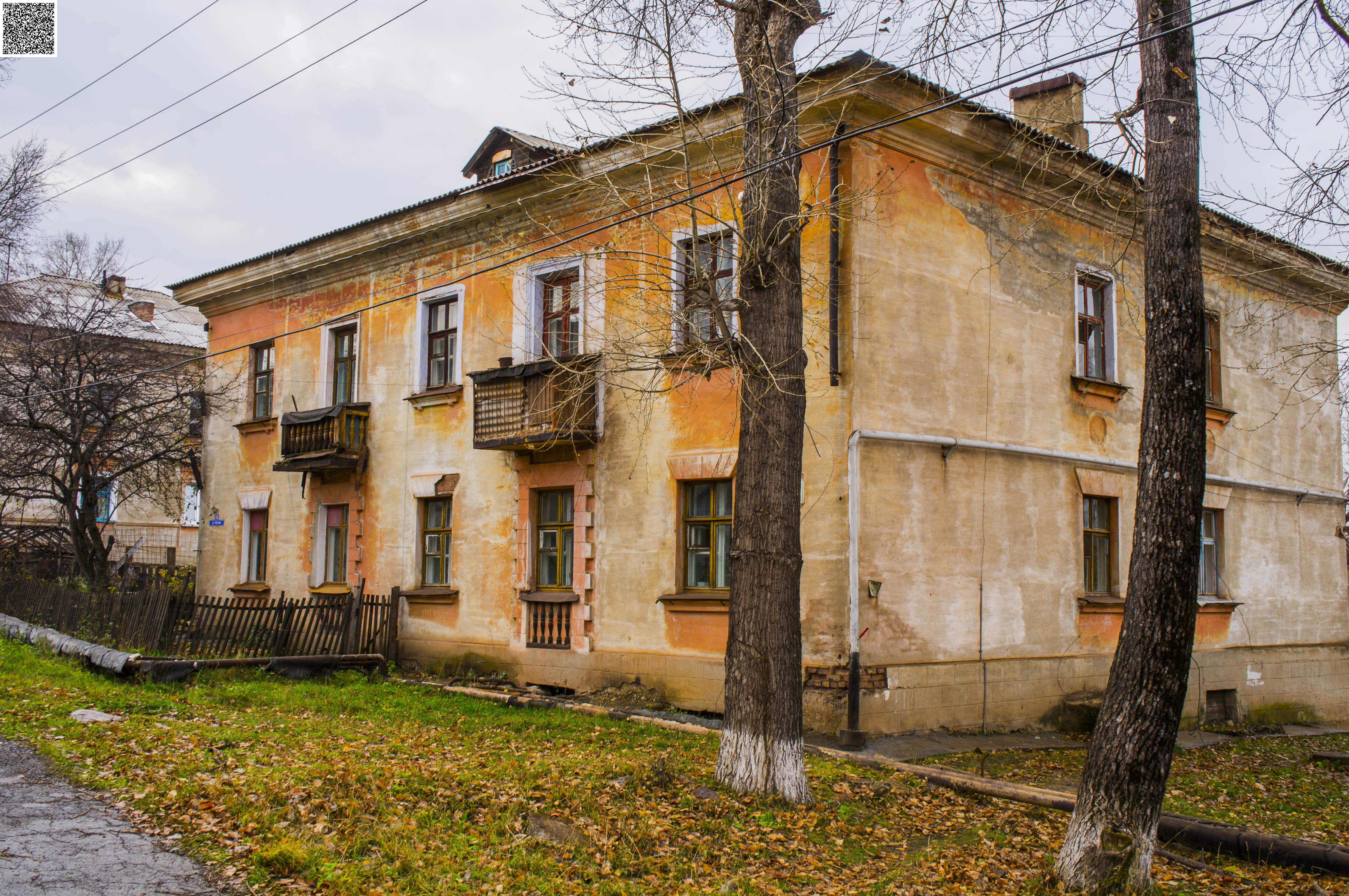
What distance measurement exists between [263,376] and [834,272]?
12.2 m

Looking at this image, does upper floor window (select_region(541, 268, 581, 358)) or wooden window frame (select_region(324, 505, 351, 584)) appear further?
wooden window frame (select_region(324, 505, 351, 584))

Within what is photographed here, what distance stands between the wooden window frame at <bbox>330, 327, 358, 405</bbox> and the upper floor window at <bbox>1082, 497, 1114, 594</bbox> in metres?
11.6

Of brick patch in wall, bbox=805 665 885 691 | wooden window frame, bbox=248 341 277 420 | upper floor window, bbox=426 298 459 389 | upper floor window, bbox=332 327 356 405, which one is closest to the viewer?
brick patch in wall, bbox=805 665 885 691

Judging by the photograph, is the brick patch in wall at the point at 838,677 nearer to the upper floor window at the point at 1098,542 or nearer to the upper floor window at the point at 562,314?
the upper floor window at the point at 1098,542

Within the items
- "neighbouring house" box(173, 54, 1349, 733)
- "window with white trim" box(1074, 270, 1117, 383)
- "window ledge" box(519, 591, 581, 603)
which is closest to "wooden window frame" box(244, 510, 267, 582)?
"neighbouring house" box(173, 54, 1349, 733)

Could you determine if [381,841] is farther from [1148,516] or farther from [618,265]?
[618,265]

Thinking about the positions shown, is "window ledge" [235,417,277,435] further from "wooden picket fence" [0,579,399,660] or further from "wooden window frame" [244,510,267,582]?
"wooden picket fence" [0,579,399,660]

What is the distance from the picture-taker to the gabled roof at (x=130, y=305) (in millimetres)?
19891

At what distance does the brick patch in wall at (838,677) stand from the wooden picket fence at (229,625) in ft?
23.6

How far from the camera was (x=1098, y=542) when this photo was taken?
13.9m

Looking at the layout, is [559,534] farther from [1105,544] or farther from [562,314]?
[1105,544]

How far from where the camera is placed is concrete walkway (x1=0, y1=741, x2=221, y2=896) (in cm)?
507

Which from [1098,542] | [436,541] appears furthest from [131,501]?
[1098,542]

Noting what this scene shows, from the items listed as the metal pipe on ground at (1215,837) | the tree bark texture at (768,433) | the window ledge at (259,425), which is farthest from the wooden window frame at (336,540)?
the metal pipe on ground at (1215,837)
